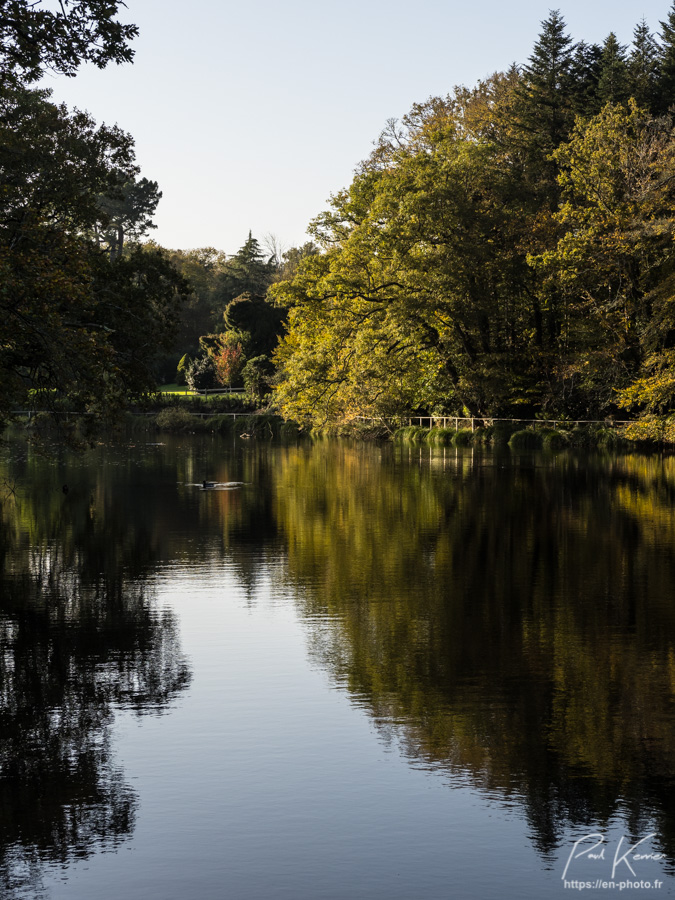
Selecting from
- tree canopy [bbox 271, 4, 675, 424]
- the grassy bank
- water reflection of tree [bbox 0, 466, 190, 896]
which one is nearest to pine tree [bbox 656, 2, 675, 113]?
tree canopy [bbox 271, 4, 675, 424]

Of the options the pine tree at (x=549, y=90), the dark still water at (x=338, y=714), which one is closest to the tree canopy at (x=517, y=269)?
the pine tree at (x=549, y=90)

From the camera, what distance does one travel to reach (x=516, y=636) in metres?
13.1

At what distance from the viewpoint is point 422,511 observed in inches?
1067

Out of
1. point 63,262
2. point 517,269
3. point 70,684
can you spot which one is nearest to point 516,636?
point 70,684

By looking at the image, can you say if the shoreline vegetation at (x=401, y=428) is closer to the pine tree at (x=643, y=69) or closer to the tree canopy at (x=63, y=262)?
the tree canopy at (x=63, y=262)

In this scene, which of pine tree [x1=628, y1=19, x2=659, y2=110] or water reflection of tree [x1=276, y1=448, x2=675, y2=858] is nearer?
water reflection of tree [x1=276, y1=448, x2=675, y2=858]

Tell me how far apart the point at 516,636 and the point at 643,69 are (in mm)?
55211

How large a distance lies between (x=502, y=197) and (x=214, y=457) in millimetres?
20943

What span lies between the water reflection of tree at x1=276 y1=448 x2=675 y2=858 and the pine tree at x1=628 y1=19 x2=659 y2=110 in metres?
37.0

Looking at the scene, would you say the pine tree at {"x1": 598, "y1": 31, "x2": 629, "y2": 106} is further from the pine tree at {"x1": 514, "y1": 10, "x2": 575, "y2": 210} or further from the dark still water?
the dark still water

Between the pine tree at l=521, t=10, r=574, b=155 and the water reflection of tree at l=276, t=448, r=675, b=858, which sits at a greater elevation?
the pine tree at l=521, t=10, r=574, b=155

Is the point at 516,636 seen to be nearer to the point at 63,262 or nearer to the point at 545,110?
the point at 63,262

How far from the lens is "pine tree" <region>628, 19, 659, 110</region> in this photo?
58.4 metres

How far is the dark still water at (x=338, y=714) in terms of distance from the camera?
7027 millimetres
